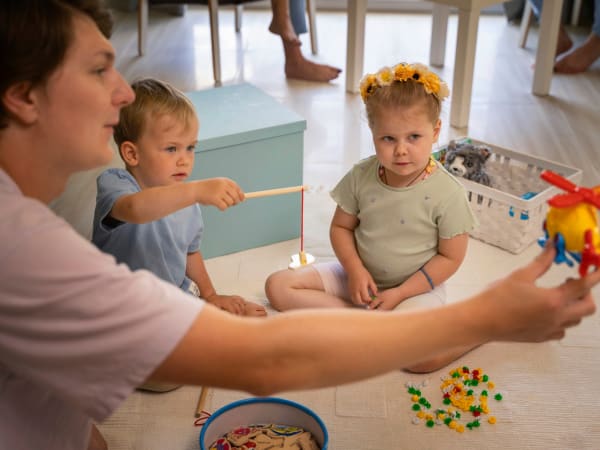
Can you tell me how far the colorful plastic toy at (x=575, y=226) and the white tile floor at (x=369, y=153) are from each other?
2.00 ft

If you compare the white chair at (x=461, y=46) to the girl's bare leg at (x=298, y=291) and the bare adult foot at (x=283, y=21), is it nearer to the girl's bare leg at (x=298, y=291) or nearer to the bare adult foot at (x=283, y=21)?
the bare adult foot at (x=283, y=21)

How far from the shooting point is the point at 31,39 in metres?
0.84

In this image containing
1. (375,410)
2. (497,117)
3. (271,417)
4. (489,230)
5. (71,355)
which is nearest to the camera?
(71,355)

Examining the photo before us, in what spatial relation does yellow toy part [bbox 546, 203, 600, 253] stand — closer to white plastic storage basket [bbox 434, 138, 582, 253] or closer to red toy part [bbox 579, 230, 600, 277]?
red toy part [bbox 579, 230, 600, 277]

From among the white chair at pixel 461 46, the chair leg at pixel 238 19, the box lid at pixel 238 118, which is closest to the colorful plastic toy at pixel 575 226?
the box lid at pixel 238 118

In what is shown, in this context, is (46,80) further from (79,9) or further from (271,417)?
(271,417)

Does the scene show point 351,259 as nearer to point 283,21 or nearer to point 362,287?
point 362,287

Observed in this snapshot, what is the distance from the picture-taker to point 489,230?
209 cm

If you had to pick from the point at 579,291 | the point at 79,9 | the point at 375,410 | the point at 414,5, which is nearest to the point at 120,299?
the point at 79,9

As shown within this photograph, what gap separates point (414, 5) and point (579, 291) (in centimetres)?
362

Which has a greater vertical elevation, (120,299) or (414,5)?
(120,299)

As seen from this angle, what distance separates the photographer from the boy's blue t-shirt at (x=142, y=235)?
1.48m

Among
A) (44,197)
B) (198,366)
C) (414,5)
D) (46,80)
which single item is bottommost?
(414,5)

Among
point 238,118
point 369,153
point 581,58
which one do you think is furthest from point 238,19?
point 238,118
